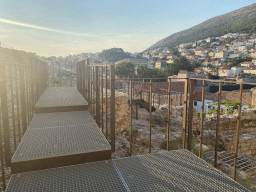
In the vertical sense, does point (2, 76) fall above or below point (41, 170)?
above

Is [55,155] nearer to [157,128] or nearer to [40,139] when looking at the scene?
[40,139]

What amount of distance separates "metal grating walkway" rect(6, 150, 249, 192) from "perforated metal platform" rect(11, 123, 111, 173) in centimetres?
7

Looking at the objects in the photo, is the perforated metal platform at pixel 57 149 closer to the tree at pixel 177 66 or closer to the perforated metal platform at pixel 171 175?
the perforated metal platform at pixel 171 175

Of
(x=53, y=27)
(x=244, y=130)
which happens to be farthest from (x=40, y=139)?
(x=53, y=27)

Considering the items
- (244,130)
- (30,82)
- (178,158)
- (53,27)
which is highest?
(53,27)

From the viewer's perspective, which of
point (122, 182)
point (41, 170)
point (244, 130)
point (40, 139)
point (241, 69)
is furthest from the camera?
point (241, 69)

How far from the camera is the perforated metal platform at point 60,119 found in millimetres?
2736

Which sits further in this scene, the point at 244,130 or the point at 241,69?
the point at 241,69

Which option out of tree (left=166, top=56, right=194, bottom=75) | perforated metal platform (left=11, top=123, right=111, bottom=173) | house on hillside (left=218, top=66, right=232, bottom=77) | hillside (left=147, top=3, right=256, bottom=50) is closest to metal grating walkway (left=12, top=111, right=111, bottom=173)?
perforated metal platform (left=11, top=123, right=111, bottom=173)

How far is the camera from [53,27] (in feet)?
37.8


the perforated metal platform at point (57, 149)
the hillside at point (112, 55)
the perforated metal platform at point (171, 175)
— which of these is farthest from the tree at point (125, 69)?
the hillside at point (112, 55)

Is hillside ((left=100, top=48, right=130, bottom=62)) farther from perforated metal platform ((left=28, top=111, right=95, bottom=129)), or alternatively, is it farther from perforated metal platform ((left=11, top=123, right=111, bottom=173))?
perforated metal platform ((left=11, top=123, right=111, bottom=173))

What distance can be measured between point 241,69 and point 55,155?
78.3 meters

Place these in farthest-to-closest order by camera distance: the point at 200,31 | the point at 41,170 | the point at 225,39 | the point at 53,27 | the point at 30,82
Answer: the point at 200,31 < the point at 225,39 < the point at 53,27 < the point at 30,82 < the point at 41,170
